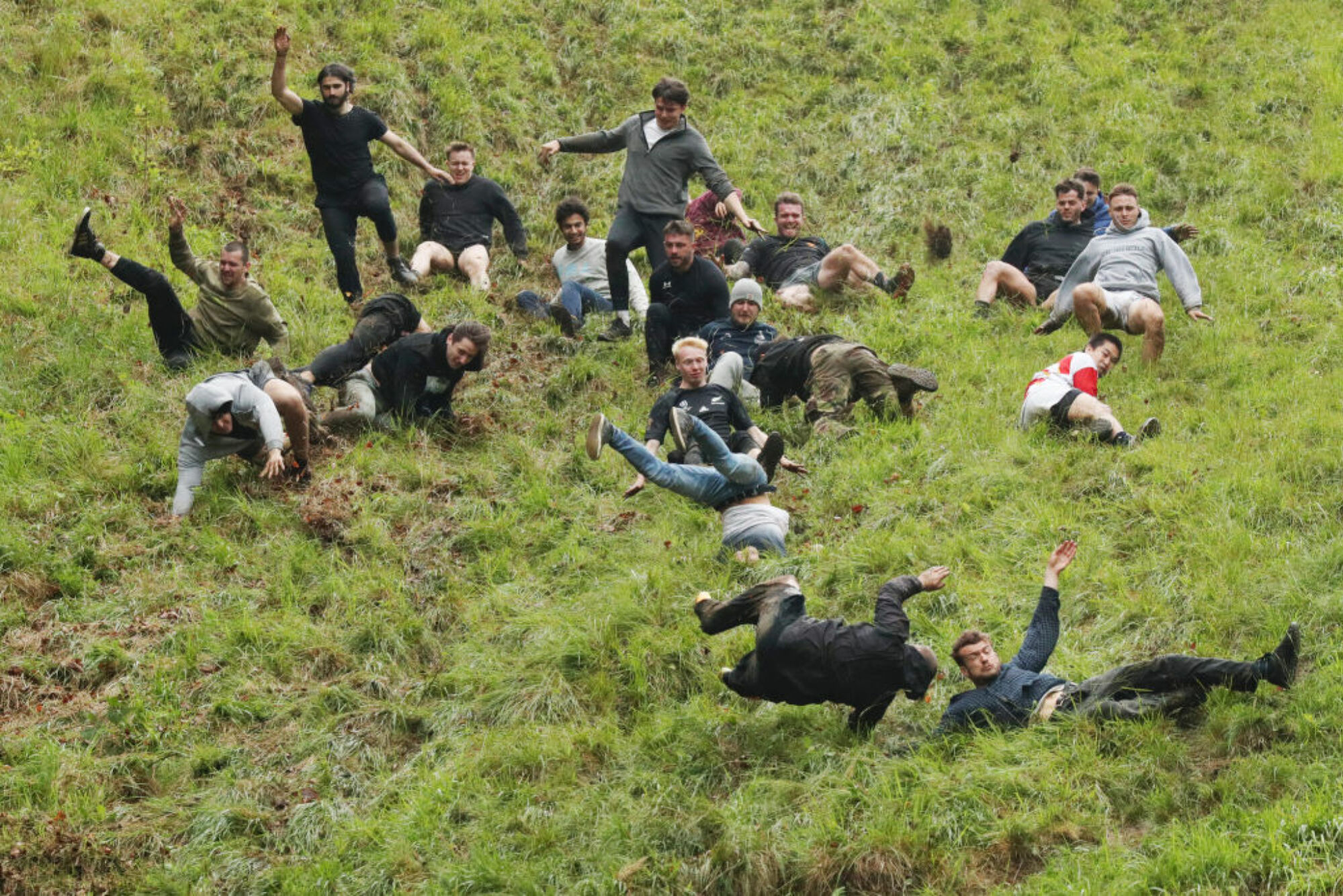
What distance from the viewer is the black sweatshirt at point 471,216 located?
13352mm

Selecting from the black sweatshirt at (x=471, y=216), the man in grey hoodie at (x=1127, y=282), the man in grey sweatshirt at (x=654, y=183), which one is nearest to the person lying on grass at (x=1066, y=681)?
the man in grey hoodie at (x=1127, y=282)

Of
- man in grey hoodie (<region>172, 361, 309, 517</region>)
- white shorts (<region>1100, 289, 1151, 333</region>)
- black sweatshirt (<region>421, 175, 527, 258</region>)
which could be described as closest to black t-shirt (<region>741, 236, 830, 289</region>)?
black sweatshirt (<region>421, 175, 527, 258</region>)

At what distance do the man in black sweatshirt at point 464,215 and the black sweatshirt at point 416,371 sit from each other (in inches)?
117

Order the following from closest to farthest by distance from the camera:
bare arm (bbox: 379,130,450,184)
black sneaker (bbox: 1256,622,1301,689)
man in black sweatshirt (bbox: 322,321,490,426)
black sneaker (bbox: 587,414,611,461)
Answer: black sneaker (bbox: 1256,622,1301,689)
black sneaker (bbox: 587,414,611,461)
man in black sweatshirt (bbox: 322,321,490,426)
bare arm (bbox: 379,130,450,184)

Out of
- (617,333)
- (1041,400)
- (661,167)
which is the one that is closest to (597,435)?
(1041,400)

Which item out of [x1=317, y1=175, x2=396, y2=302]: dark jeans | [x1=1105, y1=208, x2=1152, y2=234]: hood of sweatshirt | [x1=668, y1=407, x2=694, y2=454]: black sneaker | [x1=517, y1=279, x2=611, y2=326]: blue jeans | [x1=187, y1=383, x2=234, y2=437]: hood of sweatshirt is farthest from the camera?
[x1=517, y1=279, x2=611, y2=326]: blue jeans

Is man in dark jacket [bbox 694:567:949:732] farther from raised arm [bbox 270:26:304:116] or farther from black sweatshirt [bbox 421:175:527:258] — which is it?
black sweatshirt [bbox 421:175:527:258]

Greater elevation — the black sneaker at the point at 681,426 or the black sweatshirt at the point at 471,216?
the black sneaker at the point at 681,426

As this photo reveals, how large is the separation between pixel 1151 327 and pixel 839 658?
556 cm

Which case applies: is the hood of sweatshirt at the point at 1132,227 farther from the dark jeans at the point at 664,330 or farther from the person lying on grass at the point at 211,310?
the person lying on grass at the point at 211,310

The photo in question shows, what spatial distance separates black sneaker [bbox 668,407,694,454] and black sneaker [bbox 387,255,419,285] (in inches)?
202

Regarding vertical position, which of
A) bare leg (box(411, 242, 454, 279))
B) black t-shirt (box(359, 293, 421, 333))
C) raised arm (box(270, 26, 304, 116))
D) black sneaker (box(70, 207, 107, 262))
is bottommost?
bare leg (box(411, 242, 454, 279))

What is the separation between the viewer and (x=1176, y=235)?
11836 mm

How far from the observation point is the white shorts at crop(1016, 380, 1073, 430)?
9727 mm
